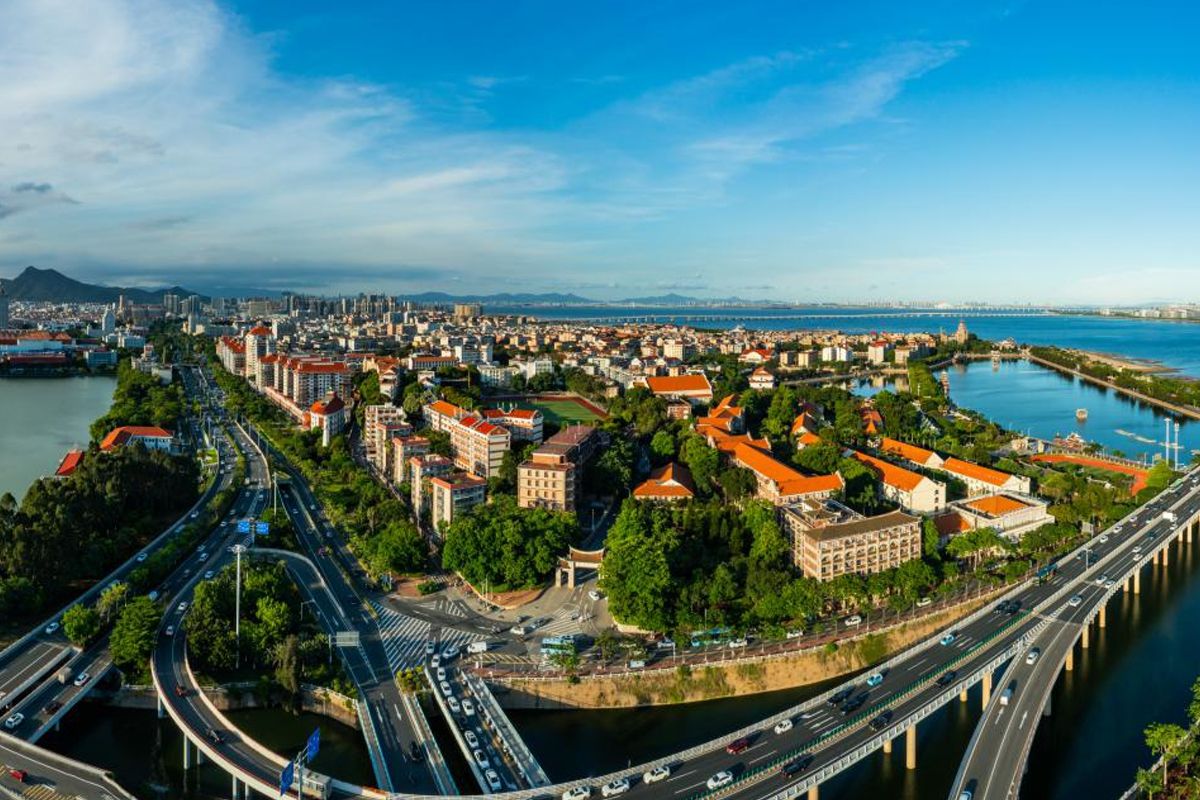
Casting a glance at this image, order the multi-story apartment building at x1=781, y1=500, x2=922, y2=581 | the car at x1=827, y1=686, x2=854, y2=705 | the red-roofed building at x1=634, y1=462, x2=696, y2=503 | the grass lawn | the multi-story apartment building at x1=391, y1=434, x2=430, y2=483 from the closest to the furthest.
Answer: the car at x1=827, y1=686, x2=854, y2=705, the multi-story apartment building at x1=781, y1=500, x2=922, y2=581, the red-roofed building at x1=634, y1=462, x2=696, y2=503, the multi-story apartment building at x1=391, y1=434, x2=430, y2=483, the grass lawn

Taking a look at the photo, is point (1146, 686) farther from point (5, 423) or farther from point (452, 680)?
point (5, 423)

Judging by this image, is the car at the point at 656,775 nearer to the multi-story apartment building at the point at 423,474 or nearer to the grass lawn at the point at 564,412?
the multi-story apartment building at the point at 423,474

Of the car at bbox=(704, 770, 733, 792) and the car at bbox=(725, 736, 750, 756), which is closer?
the car at bbox=(704, 770, 733, 792)

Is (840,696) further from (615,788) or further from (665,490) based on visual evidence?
(665,490)

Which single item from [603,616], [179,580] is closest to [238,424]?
[179,580]

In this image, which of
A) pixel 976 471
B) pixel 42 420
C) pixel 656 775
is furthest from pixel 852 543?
pixel 42 420

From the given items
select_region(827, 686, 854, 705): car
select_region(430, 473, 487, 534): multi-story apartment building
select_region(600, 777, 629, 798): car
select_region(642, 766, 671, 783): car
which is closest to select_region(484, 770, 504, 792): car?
select_region(600, 777, 629, 798): car

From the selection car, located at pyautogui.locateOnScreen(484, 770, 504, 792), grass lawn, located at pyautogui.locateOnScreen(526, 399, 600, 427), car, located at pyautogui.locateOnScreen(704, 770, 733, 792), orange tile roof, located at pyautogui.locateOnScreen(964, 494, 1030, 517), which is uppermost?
grass lawn, located at pyautogui.locateOnScreen(526, 399, 600, 427)

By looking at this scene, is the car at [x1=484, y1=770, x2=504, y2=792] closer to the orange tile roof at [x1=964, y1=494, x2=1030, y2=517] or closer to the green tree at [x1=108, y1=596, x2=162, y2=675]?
the green tree at [x1=108, y1=596, x2=162, y2=675]
